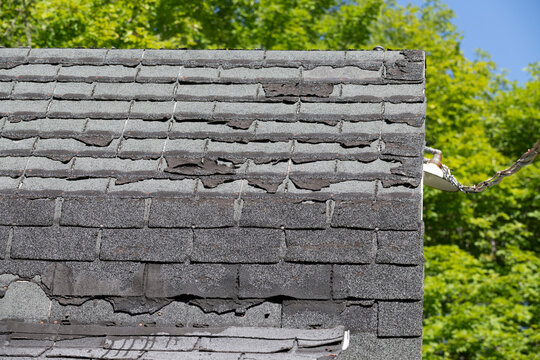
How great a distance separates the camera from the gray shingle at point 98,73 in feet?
11.0

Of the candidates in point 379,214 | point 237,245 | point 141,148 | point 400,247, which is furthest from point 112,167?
point 400,247

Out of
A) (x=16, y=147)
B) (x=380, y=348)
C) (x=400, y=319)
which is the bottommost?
(x=380, y=348)

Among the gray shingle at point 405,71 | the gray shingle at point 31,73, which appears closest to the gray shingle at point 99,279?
the gray shingle at point 31,73

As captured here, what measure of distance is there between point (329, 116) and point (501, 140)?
1698cm

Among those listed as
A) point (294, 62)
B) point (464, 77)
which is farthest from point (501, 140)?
point (294, 62)

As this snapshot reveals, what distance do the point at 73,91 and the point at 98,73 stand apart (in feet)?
0.58

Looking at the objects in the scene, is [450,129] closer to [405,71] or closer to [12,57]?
[405,71]

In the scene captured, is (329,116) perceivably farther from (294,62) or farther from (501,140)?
(501,140)

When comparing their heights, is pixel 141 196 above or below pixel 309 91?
below

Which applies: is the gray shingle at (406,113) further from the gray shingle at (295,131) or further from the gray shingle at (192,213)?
the gray shingle at (192,213)

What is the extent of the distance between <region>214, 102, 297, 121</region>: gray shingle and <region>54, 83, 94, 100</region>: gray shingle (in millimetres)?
677

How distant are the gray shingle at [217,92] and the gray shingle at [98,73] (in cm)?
30

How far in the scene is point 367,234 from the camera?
2633mm

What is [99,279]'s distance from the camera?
266 cm
